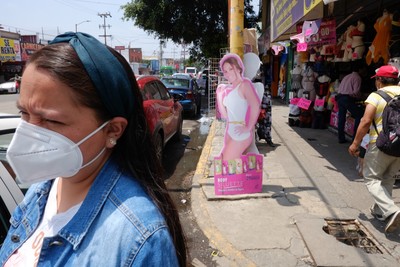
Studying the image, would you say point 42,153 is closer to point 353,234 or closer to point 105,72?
point 105,72

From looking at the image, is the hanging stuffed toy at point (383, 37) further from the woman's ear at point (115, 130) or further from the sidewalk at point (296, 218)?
the woman's ear at point (115, 130)

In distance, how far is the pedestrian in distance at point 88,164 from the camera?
39.4 inches

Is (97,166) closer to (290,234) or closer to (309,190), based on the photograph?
(290,234)

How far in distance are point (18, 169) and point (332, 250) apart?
10.6 feet

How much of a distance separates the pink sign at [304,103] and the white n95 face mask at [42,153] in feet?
29.7

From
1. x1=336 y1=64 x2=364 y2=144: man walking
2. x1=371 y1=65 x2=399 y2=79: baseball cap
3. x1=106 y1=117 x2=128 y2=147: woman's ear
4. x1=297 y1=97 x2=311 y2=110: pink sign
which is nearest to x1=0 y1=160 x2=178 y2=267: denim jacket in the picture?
x1=106 y1=117 x2=128 y2=147: woman's ear

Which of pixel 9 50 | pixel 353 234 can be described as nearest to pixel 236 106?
pixel 353 234

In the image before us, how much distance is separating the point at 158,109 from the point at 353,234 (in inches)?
158

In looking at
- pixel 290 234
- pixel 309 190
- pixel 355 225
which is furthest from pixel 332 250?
pixel 309 190

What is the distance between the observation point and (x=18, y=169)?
3.89 ft

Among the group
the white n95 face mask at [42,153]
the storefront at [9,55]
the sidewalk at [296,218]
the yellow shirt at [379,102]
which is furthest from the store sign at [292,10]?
the storefront at [9,55]

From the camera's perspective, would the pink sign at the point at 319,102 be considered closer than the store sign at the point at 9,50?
Yes

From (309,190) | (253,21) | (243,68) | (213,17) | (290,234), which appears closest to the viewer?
(290,234)

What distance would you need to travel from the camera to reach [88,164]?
1178 millimetres
